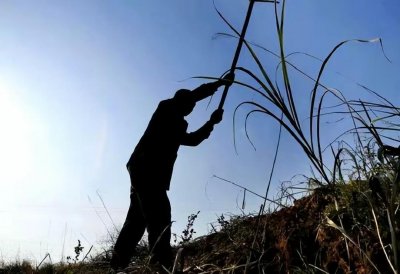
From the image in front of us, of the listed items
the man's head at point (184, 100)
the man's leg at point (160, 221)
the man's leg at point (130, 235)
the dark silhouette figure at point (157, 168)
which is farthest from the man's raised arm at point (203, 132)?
the man's leg at point (130, 235)

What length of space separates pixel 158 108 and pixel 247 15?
1.89 m

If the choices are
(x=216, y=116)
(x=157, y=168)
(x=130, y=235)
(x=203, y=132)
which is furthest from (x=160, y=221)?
(x=216, y=116)

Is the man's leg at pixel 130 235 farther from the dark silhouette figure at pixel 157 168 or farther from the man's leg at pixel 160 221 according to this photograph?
the man's leg at pixel 160 221

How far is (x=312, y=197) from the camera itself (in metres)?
2.70

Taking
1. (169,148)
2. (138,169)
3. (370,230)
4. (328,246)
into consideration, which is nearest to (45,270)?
(138,169)

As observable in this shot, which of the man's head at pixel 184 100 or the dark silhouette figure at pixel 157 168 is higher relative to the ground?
the man's head at pixel 184 100

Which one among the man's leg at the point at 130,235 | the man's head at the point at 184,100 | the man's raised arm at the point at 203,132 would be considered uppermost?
the man's head at the point at 184,100

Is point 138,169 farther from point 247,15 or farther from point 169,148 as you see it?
point 247,15

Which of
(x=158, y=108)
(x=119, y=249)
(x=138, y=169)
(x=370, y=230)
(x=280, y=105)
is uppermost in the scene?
(x=158, y=108)

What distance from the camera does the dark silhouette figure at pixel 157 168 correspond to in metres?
4.24

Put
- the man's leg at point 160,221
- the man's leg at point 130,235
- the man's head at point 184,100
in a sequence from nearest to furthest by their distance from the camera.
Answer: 1. the man's leg at point 160,221
2. the man's leg at point 130,235
3. the man's head at point 184,100

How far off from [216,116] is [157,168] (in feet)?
3.04

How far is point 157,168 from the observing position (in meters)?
4.52

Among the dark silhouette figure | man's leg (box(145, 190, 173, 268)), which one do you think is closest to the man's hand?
the dark silhouette figure
